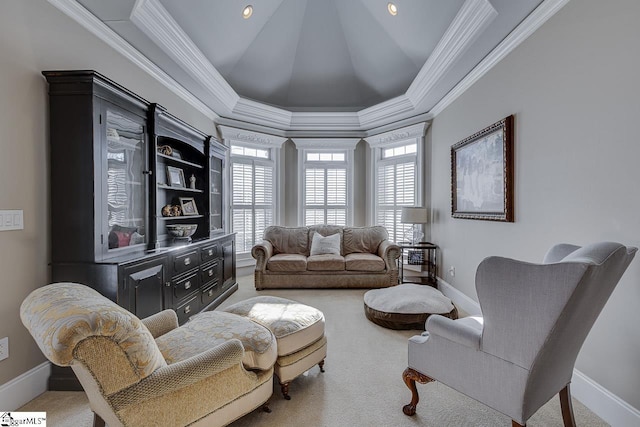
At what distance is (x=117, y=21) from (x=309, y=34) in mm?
2966

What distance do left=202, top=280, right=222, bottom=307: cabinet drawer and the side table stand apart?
274cm

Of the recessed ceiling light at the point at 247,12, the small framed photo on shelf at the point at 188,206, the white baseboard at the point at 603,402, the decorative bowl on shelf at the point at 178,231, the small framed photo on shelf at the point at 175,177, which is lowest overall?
the white baseboard at the point at 603,402

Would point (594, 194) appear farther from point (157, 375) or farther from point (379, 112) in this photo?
point (379, 112)

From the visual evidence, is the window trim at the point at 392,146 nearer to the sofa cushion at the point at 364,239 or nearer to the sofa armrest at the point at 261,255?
the sofa cushion at the point at 364,239

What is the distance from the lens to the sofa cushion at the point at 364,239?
17.7ft

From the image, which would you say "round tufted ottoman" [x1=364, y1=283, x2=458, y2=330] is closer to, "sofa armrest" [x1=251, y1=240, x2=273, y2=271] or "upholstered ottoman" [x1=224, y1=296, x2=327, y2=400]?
"upholstered ottoman" [x1=224, y1=296, x2=327, y2=400]

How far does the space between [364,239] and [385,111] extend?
2300 millimetres

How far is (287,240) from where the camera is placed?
5434 mm

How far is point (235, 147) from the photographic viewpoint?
223 inches

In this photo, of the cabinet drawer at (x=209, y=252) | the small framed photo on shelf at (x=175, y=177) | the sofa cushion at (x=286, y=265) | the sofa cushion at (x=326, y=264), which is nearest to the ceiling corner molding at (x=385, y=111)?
the sofa cushion at (x=326, y=264)

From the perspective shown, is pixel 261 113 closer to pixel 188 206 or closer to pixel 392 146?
pixel 188 206

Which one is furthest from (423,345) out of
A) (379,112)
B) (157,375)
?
(379,112)

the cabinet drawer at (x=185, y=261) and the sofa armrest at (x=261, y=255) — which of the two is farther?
the sofa armrest at (x=261, y=255)

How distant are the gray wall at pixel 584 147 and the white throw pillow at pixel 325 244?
2568 millimetres
